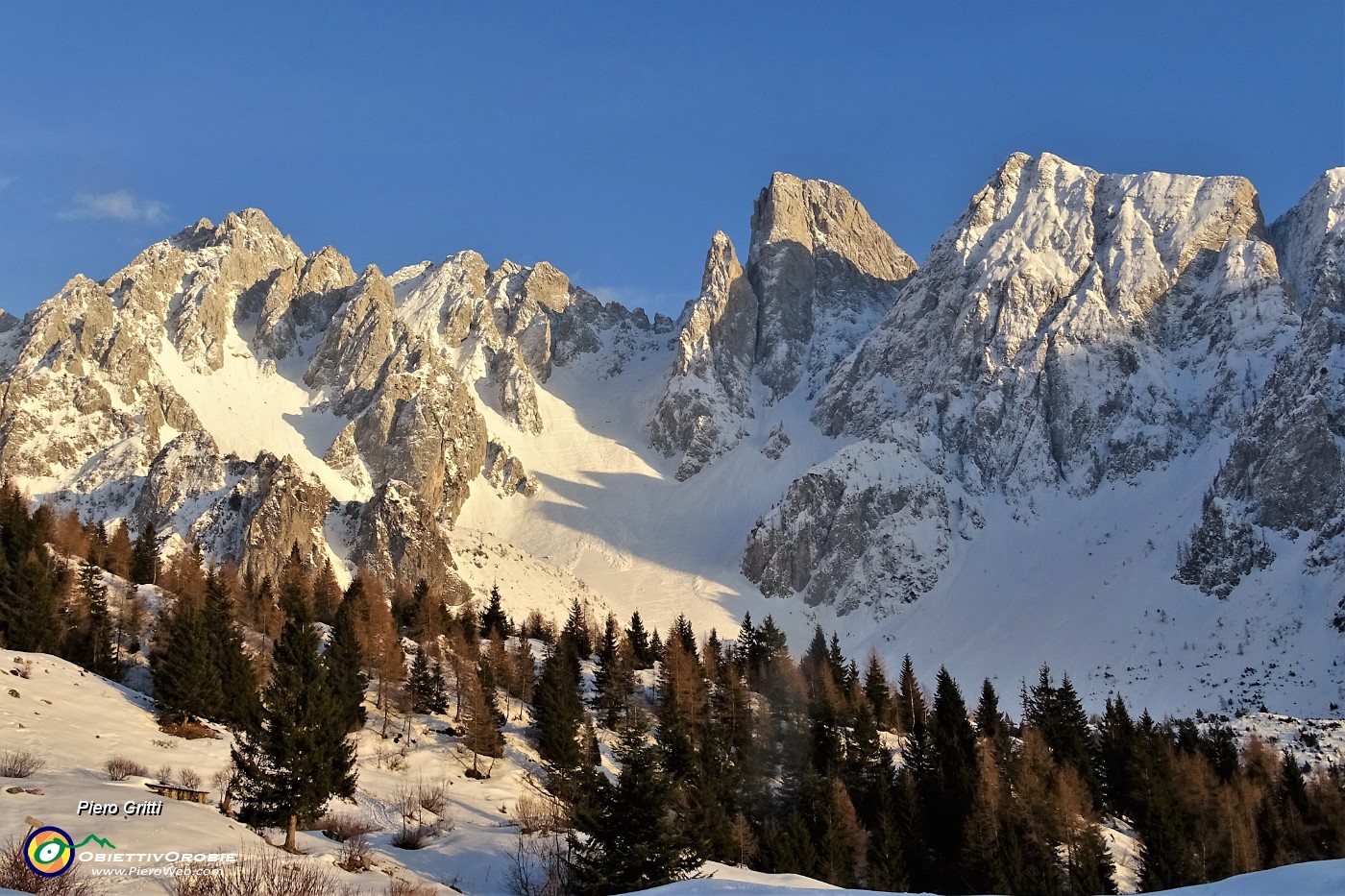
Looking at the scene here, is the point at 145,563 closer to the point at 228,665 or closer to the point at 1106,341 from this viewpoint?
the point at 228,665

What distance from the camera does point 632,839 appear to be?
96.0 ft

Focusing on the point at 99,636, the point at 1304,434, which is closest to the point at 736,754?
the point at 99,636

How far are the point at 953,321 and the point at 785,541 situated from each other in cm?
6388

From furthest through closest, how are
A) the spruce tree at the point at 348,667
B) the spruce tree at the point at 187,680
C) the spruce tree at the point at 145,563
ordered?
the spruce tree at the point at 145,563, the spruce tree at the point at 348,667, the spruce tree at the point at 187,680

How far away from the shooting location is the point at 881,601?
155000 mm

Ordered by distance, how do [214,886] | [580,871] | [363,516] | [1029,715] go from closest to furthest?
[214,886] < [580,871] < [1029,715] < [363,516]

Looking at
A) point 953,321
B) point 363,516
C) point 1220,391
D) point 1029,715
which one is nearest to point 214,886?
point 1029,715

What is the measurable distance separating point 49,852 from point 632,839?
15.6m

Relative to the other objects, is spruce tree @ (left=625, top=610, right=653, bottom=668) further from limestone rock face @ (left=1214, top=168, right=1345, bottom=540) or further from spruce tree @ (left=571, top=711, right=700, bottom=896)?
limestone rock face @ (left=1214, top=168, right=1345, bottom=540)

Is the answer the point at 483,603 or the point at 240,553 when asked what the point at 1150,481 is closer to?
the point at 483,603

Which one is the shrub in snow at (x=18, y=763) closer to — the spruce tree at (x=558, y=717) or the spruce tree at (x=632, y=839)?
the spruce tree at (x=632, y=839)

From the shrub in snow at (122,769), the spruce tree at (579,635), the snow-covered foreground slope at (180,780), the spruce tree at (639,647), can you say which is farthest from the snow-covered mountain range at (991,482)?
the shrub in snow at (122,769)

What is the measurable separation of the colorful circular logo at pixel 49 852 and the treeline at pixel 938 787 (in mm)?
17713

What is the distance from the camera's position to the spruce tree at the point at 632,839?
28.5 meters
